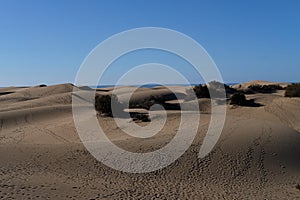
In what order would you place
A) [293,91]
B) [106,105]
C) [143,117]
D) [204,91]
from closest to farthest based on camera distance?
[143,117] → [106,105] → [293,91] → [204,91]

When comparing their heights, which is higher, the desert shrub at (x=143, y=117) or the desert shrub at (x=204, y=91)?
the desert shrub at (x=204, y=91)

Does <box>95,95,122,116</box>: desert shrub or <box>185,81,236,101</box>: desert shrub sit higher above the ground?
<box>185,81,236,101</box>: desert shrub

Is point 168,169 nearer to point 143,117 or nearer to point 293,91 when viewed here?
point 143,117

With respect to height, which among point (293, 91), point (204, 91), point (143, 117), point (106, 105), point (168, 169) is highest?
point (204, 91)

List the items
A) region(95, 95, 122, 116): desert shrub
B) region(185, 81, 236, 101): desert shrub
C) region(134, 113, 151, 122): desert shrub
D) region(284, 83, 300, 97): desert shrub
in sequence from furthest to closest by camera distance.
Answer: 1. region(185, 81, 236, 101): desert shrub
2. region(284, 83, 300, 97): desert shrub
3. region(95, 95, 122, 116): desert shrub
4. region(134, 113, 151, 122): desert shrub

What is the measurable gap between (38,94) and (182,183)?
36844mm

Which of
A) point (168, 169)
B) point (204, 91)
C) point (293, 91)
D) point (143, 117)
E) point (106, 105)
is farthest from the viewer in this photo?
point (204, 91)

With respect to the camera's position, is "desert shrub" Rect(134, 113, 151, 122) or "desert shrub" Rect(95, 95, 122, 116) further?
"desert shrub" Rect(95, 95, 122, 116)

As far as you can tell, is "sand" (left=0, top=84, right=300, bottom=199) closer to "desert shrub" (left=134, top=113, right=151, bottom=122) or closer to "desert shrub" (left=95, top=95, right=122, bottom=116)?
"desert shrub" (left=134, top=113, right=151, bottom=122)

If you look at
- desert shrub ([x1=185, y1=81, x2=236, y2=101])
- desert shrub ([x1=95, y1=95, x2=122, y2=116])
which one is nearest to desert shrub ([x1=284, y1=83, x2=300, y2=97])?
desert shrub ([x1=185, y1=81, x2=236, y2=101])

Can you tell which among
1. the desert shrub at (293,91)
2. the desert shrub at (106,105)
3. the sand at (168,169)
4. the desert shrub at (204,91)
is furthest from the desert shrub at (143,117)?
the desert shrub at (293,91)

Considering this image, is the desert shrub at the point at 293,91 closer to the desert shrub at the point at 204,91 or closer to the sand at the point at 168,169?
the desert shrub at the point at 204,91

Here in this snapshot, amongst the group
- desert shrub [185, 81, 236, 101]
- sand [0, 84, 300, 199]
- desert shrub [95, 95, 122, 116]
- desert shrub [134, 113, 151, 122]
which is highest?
desert shrub [185, 81, 236, 101]

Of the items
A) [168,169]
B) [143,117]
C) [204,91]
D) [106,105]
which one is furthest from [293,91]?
[168,169]
